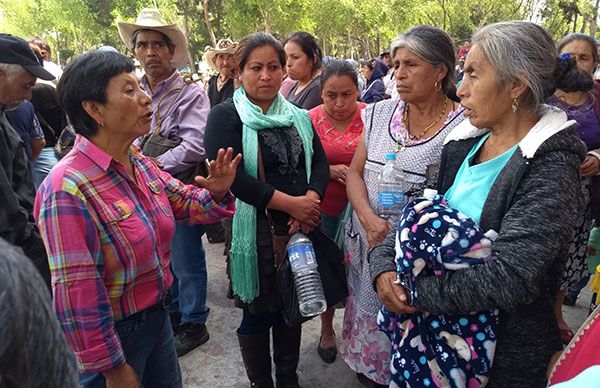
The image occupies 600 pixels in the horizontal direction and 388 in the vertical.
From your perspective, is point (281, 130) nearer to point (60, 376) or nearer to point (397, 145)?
point (397, 145)

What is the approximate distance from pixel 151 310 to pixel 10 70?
1921 mm

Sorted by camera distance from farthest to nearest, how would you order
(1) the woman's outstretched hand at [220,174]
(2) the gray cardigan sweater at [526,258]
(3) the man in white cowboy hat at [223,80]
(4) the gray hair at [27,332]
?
(3) the man in white cowboy hat at [223,80], (1) the woman's outstretched hand at [220,174], (2) the gray cardigan sweater at [526,258], (4) the gray hair at [27,332]

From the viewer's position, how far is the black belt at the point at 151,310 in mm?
1641

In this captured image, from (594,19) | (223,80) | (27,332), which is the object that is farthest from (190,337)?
(594,19)

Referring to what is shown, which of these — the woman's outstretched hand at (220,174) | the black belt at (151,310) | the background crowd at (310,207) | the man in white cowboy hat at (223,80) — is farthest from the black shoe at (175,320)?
the man in white cowboy hat at (223,80)

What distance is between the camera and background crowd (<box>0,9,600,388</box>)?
4.29ft

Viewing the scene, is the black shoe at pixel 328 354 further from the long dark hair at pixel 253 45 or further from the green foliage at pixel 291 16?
the green foliage at pixel 291 16

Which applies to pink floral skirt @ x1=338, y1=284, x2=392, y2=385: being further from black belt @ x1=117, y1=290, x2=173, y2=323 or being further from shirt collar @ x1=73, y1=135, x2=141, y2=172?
shirt collar @ x1=73, y1=135, x2=141, y2=172

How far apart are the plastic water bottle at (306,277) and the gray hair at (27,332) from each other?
1.48 m

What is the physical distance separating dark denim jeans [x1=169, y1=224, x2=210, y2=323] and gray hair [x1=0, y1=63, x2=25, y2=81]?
1399mm

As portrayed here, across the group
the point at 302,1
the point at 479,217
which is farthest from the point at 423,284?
the point at 302,1

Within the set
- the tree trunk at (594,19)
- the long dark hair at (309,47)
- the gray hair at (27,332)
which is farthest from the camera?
the tree trunk at (594,19)

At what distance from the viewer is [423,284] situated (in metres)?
1.43

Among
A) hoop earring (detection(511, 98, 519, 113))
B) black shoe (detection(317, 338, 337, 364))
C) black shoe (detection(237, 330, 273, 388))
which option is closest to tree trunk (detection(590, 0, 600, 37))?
black shoe (detection(317, 338, 337, 364))
